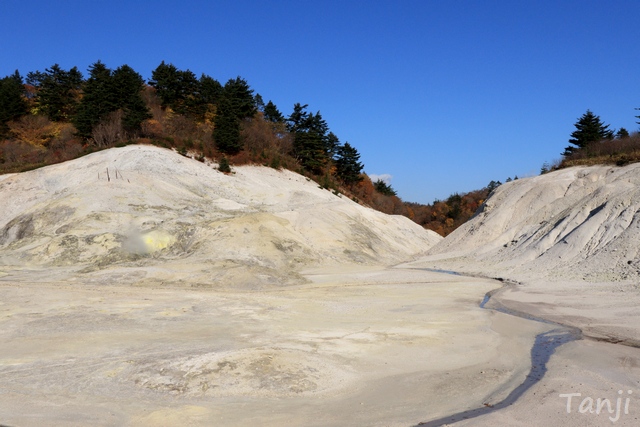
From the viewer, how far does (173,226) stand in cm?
2978

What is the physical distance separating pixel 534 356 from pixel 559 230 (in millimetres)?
18321

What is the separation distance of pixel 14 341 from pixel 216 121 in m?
37.9

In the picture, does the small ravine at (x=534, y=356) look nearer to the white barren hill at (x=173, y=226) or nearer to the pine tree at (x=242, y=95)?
the white barren hill at (x=173, y=226)

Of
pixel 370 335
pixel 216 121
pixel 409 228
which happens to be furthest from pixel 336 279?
pixel 216 121

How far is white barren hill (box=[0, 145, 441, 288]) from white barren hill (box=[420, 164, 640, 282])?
631 cm

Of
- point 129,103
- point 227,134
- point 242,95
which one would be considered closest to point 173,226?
point 227,134

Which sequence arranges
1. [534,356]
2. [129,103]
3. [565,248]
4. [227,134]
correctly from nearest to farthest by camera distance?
[534,356] → [565,248] → [227,134] → [129,103]

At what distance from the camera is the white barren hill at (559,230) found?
71.6ft

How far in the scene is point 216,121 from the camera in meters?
47.4

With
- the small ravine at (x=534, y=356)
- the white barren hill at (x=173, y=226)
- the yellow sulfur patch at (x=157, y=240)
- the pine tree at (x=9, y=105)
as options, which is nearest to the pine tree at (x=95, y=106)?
the white barren hill at (x=173, y=226)

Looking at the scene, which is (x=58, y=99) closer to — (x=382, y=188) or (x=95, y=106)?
(x=95, y=106)

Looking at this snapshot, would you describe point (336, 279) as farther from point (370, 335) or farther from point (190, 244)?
point (370, 335)

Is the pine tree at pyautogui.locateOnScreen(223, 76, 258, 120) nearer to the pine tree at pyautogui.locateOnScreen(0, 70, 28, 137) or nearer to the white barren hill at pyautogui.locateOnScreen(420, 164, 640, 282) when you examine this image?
the pine tree at pyautogui.locateOnScreen(0, 70, 28, 137)

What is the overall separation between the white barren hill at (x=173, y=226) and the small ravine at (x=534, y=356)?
1171 centimetres
